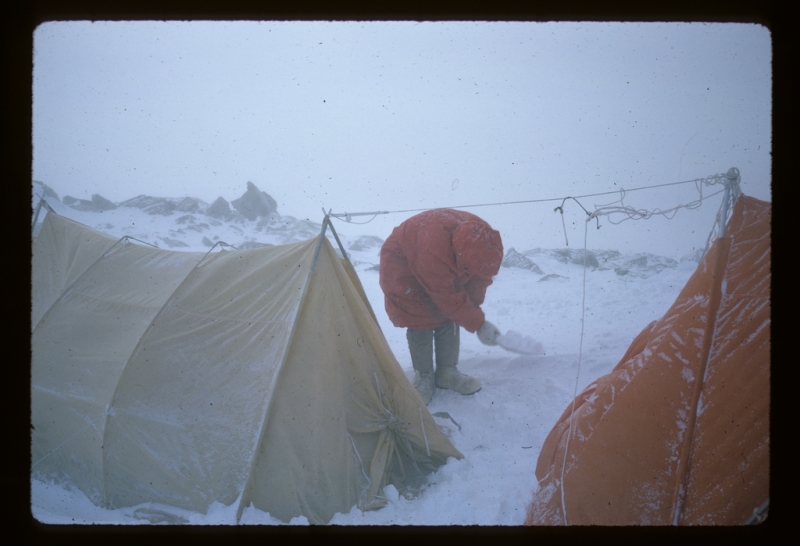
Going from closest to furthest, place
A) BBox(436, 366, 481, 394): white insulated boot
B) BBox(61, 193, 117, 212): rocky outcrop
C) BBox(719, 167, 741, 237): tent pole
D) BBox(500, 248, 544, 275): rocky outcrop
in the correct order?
BBox(719, 167, 741, 237): tent pole, BBox(436, 366, 481, 394): white insulated boot, BBox(61, 193, 117, 212): rocky outcrop, BBox(500, 248, 544, 275): rocky outcrop

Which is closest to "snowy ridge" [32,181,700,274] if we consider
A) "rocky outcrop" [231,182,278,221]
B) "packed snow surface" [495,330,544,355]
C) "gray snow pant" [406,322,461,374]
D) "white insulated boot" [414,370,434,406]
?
"rocky outcrop" [231,182,278,221]

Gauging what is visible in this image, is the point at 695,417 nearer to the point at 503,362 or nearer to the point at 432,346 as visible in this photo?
the point at 432,346

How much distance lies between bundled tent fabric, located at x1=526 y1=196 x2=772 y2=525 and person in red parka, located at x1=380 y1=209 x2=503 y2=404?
1169 millimetres

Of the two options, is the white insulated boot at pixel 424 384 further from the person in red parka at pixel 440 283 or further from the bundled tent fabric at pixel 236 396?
the bundled tent fabric at pixel 236 396

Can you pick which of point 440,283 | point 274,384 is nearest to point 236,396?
point 274,384

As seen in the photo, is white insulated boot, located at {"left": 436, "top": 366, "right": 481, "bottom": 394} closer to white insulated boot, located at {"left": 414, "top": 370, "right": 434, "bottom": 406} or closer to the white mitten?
white insulated boot, located at {"left": 414, "top": 370, "right": 434, "bottom": 406}

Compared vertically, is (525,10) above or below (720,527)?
above

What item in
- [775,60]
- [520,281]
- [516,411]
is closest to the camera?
[775,60]

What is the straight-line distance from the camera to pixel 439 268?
2523mm

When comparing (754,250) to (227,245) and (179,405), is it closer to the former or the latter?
(179,405)

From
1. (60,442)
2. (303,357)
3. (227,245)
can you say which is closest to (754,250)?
(303,357)

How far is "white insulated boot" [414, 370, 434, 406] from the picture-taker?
2781mm

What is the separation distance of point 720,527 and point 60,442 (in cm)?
303

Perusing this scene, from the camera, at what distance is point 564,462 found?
1.53m
